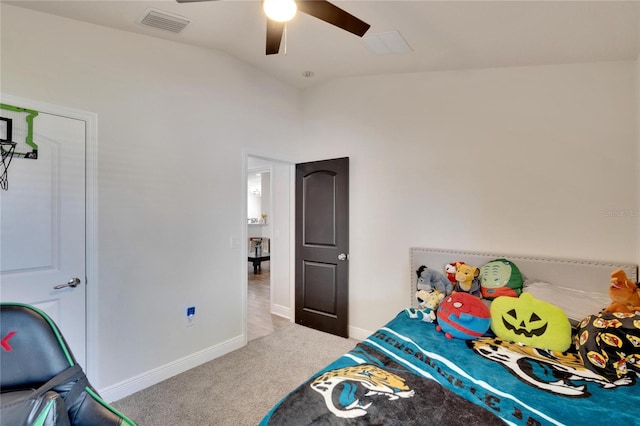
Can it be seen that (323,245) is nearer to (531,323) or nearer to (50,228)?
(531,323)

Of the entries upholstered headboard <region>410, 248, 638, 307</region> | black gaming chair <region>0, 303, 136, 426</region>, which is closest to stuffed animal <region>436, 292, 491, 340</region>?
upholstered headboard <region>410, 248, 638, 307</region>

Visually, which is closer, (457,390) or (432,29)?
(457,390)

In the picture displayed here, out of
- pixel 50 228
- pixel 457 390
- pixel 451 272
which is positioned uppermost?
pixel 50 228

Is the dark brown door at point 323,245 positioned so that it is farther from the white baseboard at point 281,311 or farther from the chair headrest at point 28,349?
the chair headrest at point 28,349

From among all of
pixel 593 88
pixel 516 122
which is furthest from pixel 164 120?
pixel 593 88

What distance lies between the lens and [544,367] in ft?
5.21

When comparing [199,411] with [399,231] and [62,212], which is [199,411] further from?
[399,231]

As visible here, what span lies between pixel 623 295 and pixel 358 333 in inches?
92.5

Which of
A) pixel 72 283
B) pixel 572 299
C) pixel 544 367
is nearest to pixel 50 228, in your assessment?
pixel 72 283

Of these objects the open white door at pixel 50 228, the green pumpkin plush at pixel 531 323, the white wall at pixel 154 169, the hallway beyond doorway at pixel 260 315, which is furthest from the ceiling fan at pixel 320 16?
the hallway beyond doorway at pixel 260 315

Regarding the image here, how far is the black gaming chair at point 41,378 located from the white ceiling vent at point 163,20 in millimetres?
2082

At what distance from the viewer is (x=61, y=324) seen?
2051mm

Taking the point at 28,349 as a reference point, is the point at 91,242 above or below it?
above

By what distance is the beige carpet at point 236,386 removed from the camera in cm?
209
